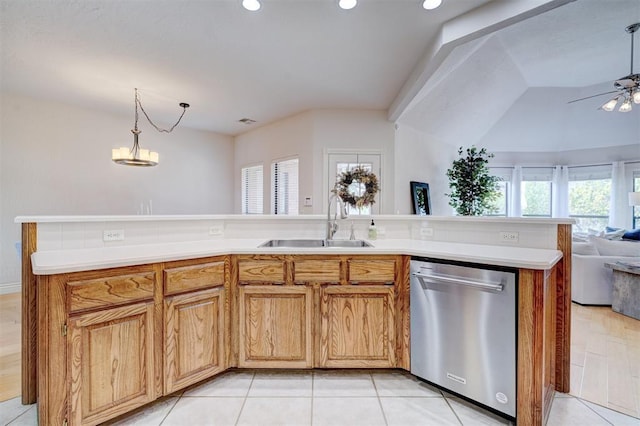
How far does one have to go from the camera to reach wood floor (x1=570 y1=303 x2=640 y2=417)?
6.12 ft

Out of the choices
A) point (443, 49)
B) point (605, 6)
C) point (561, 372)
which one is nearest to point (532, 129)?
point (605, 6)

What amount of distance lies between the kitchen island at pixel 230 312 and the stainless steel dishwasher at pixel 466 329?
A: 0.06 metres

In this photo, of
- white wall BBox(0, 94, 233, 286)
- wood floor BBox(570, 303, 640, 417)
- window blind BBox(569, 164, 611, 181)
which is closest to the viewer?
wood floor BBox(570, 303, 640, 417)

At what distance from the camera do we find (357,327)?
1987 mm

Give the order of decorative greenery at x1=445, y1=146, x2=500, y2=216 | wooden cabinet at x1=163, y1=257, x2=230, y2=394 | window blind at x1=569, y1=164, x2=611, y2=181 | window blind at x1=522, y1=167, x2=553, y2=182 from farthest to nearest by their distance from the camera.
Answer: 1. window blind at x1=522, y1=167, x2=553, y2=182
2. window blind at x1=569, y1=164, x2=611, y2=181
3. decorative greenery at x1=445, y1=146, x2=500, y2=216
4. wooden cabinet at x1=163, y1=257, x2=230, y2=394

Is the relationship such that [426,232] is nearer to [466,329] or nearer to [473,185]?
[466,329]

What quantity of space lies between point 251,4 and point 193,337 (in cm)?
250

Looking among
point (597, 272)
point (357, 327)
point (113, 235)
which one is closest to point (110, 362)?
point (113, 235)

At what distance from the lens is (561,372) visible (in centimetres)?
192

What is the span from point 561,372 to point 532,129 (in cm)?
677

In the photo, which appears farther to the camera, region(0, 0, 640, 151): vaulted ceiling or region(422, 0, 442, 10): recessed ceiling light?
region(0, 0, 640, 151): vaulted ceiling

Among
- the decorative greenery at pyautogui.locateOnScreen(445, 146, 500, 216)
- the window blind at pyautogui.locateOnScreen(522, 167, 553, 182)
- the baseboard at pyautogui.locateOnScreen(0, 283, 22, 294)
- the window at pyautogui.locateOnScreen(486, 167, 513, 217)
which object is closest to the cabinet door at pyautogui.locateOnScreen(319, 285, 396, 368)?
the decorative greenery at pyautogui.locateOnScreen(445, 146, 500, 216)

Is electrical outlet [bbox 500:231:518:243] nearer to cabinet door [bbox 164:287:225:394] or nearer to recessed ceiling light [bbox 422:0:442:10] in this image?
recessed ceiling light [bbox 422:0:442:10]

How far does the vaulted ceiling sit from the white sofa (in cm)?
276
